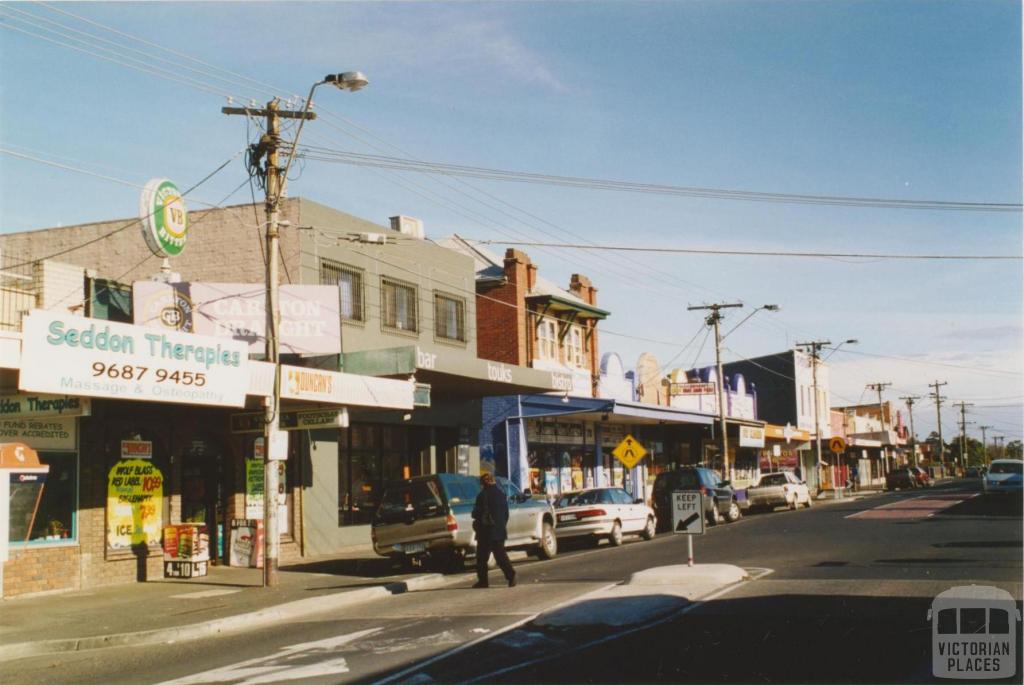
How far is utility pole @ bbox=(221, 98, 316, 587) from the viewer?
58.1ft

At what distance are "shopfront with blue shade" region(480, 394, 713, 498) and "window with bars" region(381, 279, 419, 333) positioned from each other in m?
5.23

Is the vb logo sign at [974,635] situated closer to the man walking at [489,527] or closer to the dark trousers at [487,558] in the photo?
the dark trousers at [487,558]

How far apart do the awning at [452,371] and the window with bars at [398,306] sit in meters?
1.28

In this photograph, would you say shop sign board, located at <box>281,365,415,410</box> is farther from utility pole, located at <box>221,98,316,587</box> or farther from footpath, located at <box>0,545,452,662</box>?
footpath, located at <box>0,545,452,662</box>

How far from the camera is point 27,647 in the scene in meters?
12.3

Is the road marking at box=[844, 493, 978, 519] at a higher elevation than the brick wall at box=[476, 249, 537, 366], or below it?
below

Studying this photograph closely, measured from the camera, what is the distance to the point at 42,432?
18.0 meters

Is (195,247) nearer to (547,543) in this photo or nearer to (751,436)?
(547,543)

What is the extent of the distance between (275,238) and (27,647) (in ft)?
26.5

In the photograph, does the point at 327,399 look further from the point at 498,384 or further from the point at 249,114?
the point at 498,384

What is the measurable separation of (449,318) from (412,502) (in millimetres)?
12737

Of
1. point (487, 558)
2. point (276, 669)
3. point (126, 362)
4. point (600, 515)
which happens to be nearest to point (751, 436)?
point (600, 515)

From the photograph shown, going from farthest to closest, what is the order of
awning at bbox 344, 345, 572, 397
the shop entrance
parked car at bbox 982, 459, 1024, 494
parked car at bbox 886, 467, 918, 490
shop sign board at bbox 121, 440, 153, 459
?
parked car at bbox 886, 467, 918, 490, parked car at bbox 982, 459, 1024, 494, awning at bbox 344, 345, 572, 397, the shop entrance, shop sign board at bbox 121, 440, 153, 459

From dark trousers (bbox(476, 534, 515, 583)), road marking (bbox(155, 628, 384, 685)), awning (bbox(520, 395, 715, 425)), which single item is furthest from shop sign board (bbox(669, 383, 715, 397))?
road marking (bbox(155, 628, 384, 685))
